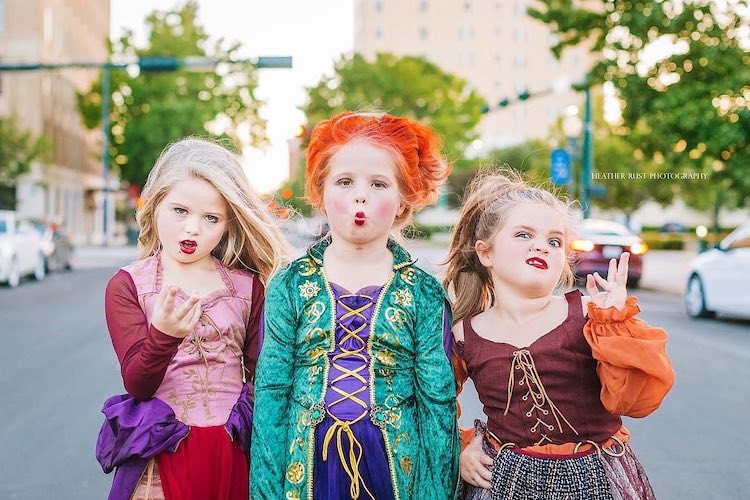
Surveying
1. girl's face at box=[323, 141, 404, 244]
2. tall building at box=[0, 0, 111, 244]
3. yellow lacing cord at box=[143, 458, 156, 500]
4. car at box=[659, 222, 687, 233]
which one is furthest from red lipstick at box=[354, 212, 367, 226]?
car at box=[659, 222, 687, 233]

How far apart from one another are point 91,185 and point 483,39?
191 feet

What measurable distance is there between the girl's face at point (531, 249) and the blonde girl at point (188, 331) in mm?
756

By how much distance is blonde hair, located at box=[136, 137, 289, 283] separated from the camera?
9.05 ft

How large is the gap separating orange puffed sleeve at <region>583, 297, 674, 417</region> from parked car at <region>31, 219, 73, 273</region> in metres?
21.6

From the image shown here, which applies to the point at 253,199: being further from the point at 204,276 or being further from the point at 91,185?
the point at 91,185

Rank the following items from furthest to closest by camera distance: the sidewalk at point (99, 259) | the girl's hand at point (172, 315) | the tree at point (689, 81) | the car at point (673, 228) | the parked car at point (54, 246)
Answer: the car at point (673, 228)
the sidewalk at point (99, 259)
the parked car at point (54, 246)
the tree at point (689, 81)
the girl's hand at point (172, 315)

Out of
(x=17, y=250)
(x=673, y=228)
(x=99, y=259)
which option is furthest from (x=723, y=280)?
(x=673, y=228)

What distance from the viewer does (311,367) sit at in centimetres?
245

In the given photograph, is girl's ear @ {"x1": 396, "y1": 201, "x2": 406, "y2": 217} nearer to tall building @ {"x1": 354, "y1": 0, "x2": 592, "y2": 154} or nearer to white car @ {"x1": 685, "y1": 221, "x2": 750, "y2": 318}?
white car @ {"x1": 685, "y1": 221, "x2": 750, "y2": 318}

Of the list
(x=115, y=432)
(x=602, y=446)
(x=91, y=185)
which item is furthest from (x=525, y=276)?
(x=91, y=185)

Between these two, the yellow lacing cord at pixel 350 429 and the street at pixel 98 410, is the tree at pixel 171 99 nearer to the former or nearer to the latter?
the street at pixel 98 410

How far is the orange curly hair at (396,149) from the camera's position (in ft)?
8.48

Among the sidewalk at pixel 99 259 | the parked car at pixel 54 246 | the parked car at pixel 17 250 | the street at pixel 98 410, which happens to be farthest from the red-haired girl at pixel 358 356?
the sidewalk at pixel 99 259

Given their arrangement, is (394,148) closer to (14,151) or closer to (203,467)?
(203,467)
